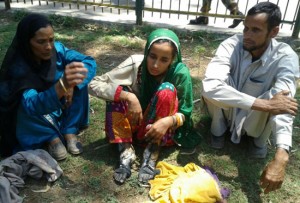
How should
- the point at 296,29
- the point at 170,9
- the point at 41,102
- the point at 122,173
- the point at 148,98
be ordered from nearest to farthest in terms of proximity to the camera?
the point at 41,102 < the point at 122,173 < the point at 148,98 < the point at 296,29 < the point at 170,9

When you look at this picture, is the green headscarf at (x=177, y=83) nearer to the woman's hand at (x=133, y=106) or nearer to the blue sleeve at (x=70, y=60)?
the woman's hand at (x=133, y=106)

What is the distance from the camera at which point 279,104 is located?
7.76 feet

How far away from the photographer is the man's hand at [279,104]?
234cm

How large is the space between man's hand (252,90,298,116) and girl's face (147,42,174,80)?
0.76 m

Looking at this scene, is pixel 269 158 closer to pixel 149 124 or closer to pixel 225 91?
pixel 225 91

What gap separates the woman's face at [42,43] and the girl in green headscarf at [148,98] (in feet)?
1.49

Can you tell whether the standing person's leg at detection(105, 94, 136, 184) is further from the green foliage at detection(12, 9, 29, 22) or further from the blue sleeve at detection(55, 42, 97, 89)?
the green foliage at detection(12, 9, 29, 22)

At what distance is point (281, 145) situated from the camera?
237 cm

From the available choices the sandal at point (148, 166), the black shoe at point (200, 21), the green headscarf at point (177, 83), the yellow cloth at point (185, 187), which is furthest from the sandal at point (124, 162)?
the black shoe at point (200, 21)

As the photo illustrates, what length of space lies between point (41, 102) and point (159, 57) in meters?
0.96

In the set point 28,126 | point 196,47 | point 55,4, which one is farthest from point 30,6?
point 28,126

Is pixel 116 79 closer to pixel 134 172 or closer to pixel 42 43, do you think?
pixel 42 43

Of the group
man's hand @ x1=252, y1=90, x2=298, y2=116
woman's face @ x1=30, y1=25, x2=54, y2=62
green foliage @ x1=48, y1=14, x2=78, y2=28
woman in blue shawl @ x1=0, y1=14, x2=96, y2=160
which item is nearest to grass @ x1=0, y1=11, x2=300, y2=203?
woman in blue shawl @ x1=0, y1=14, x2=96, y2=160

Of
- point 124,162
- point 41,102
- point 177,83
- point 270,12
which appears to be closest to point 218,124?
point 177,83
